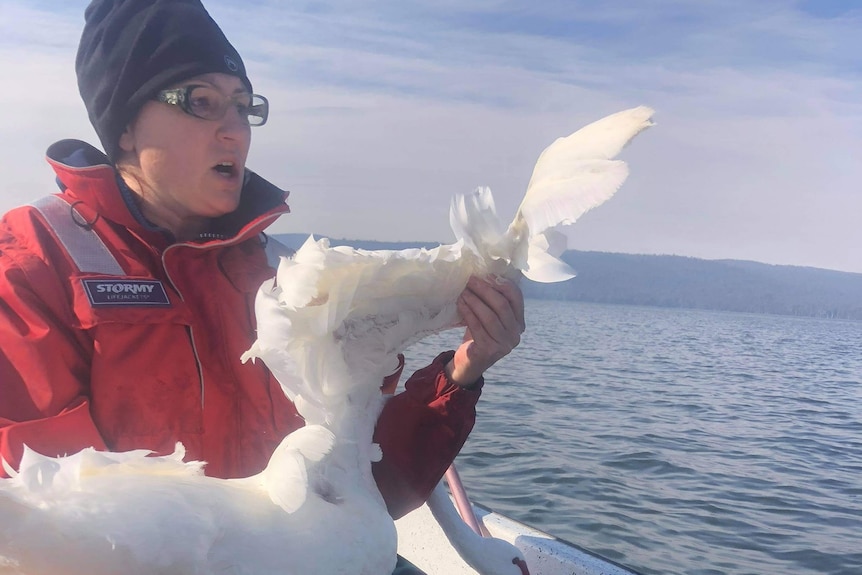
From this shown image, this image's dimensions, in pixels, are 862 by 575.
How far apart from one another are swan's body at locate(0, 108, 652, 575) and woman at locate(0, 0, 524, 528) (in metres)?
0.23

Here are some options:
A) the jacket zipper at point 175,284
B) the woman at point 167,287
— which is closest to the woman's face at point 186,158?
the woman at point 167,287

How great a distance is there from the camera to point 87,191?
242 centimetres

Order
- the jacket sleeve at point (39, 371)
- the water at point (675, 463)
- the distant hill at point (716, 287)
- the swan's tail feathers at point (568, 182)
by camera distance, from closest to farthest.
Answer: the swan's tail feathers at point (568, 182)
the jacket sleeve at point (39, 371)
the water at point (675, 463)
the distant hill at point (716, 287)

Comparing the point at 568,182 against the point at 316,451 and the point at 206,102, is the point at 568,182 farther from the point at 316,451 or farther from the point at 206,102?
the point at 206,102

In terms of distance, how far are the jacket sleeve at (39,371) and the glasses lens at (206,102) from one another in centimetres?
76

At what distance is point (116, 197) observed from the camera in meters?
2.45

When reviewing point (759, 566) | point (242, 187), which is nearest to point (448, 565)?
point (242, 187)

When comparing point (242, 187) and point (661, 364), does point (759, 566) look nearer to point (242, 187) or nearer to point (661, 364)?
point (242, 187)

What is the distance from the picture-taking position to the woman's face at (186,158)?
8.21ft

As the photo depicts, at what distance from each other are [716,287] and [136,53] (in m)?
104

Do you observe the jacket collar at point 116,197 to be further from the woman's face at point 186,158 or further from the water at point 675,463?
the water at point 675,463

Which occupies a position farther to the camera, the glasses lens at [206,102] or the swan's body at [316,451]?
the glasses lens at [206,102]

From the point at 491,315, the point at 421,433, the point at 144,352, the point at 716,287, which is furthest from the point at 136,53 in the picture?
the point at 716,287

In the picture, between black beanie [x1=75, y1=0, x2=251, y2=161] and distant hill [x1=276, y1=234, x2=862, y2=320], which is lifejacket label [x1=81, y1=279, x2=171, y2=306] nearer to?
black beanie [x1=75, y1=0, x2=251, y2=161]
